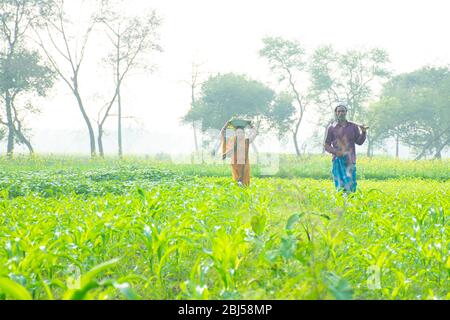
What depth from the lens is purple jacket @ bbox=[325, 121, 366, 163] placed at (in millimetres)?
9633

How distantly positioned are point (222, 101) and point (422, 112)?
63.5ft

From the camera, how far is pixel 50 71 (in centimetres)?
3300

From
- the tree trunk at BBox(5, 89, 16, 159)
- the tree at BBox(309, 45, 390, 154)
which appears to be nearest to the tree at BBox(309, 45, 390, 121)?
the tree at BBox(309, 45, 390, 154)

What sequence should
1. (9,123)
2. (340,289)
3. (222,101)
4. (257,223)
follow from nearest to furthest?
(340,289) < (257,223) < (9,123) < (222,101)

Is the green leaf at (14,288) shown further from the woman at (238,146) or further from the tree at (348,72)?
the tree at (348,72)

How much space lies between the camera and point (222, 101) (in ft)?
148

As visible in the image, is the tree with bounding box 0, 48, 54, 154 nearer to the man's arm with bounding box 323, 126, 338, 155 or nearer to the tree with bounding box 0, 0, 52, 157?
the tree with bounding box 0, 0, 52, 157

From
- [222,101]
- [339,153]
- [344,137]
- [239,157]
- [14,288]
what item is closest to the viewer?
[14,288]

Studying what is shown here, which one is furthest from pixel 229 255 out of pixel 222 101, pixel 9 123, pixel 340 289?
pixel 222 101

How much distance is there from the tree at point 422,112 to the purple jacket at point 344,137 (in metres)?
38.2

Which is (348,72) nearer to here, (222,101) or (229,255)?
(222,101)
